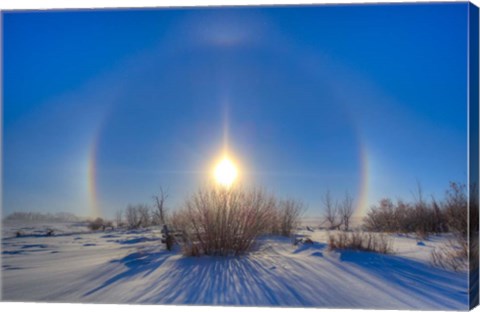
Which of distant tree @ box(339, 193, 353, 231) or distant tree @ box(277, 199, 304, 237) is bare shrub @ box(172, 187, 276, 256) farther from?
distant tree @ box(339, 193, 353, 231)

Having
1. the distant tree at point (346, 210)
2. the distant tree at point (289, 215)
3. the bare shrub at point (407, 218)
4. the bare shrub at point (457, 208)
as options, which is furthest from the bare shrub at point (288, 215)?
the bare shrub at point (457, 208)

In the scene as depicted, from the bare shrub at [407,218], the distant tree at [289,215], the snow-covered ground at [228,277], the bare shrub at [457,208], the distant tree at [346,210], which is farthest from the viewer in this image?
the distant tree at [289,215]

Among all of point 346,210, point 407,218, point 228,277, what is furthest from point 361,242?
point 228,277

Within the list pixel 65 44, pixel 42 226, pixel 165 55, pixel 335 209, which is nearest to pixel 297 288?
pixel 335 209

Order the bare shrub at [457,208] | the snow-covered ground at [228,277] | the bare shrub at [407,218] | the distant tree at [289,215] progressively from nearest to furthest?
the snow-covered ground at [228,277]
the bare shrub at [457,208]
the bare shrub at [407,218]
the distant tree at [289,215]

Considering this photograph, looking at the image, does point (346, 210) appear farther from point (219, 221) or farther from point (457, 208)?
point (219, 221)

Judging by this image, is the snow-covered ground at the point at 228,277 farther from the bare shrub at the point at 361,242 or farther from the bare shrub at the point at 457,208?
the bare shrub at the point at 457,208

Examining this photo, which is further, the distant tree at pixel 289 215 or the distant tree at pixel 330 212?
the distant tree at pixel 289 215
